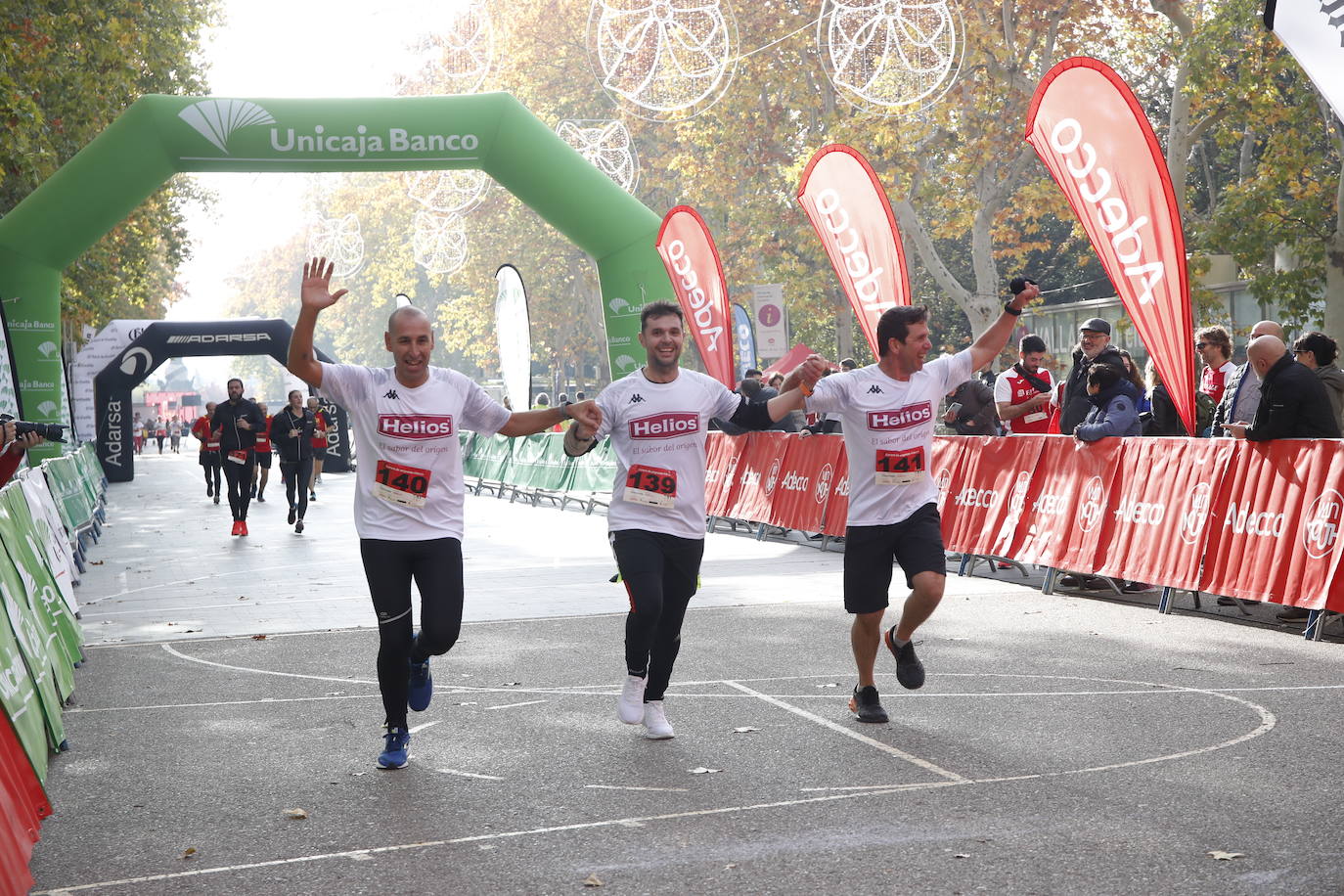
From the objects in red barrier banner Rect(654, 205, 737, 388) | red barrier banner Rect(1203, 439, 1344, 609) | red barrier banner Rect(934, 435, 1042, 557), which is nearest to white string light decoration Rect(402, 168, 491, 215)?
red barrier banner Rect(654, 205, 737, 388)

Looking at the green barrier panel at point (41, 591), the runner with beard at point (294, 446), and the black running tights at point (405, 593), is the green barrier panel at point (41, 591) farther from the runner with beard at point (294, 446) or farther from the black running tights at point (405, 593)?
the runner with beard at point (294, 446)

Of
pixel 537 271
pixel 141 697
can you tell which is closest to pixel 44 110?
pixel 141 697

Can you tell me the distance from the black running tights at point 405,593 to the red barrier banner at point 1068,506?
630cm

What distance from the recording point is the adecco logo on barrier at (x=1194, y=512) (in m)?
9.98

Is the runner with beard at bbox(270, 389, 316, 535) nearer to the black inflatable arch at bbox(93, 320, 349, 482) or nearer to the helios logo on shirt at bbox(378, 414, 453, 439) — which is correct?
the helios logo on shirt at bbox(378, 414, 453, 439)

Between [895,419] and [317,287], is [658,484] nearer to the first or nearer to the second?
[895,419]

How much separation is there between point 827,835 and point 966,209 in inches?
1058

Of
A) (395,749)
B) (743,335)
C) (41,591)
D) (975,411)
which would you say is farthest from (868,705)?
(743,335)

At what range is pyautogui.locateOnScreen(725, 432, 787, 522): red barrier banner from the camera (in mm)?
16938

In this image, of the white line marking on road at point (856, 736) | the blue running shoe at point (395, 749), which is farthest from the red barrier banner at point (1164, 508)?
the blue running shoe at point (395, 749)

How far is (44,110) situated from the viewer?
23344mm

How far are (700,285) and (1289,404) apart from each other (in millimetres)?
10361

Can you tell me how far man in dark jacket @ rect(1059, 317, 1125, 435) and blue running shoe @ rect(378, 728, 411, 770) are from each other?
22.0ft

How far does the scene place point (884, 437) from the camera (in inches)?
274
